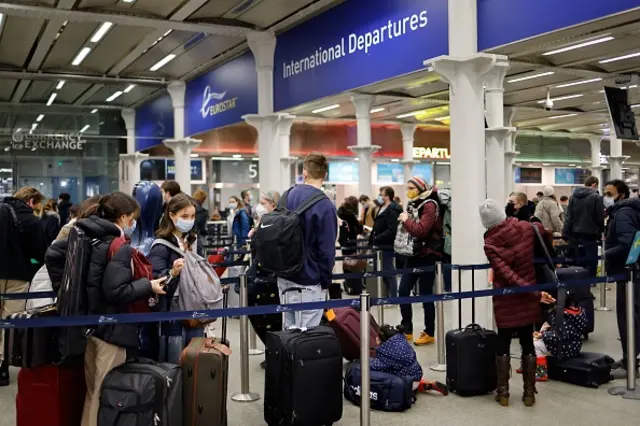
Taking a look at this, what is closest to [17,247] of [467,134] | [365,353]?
[365,353]

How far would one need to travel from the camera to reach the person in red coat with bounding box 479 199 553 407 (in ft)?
17.1

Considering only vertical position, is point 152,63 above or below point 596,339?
above

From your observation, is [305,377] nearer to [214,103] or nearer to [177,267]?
[177,267]

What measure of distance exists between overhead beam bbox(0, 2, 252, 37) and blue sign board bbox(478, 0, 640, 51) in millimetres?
6148

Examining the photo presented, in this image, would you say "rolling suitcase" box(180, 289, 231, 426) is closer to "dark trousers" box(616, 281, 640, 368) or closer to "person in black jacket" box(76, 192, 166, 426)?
"person in black jacket" box(76, 192, 166, 426)

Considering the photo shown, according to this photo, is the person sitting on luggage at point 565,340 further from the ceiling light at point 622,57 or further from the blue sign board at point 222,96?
the blue sign board at point 222,96

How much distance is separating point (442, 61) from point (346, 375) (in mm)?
3888

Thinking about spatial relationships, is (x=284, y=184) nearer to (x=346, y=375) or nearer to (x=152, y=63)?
(x=152, y=63)

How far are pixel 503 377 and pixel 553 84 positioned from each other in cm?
1216

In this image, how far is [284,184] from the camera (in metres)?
16.2

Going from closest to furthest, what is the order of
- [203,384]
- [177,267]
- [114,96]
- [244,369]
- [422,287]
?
[203,384] → [177,267] → [244,369] → [422,287] → [114,96]

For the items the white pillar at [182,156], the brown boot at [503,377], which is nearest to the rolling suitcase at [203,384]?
the brown boot at [503,377]

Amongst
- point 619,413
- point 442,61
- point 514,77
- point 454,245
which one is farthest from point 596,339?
point 514,77

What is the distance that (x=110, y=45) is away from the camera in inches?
586
